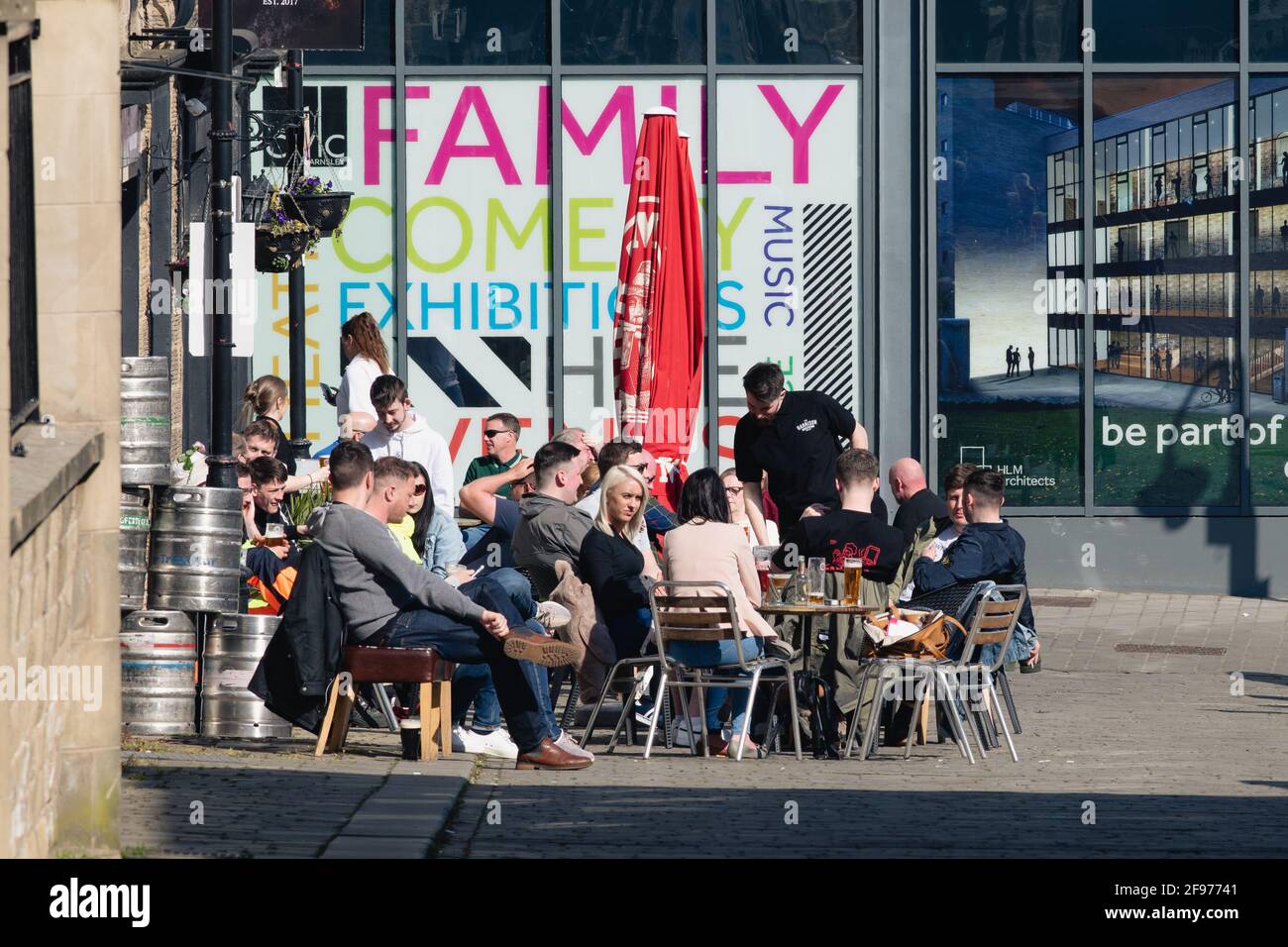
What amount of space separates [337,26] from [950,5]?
5.70m

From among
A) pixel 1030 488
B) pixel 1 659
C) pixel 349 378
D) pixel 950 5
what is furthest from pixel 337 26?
pixel 1 659

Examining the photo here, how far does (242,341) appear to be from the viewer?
1136cm

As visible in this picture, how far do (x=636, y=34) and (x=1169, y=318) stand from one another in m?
4.82

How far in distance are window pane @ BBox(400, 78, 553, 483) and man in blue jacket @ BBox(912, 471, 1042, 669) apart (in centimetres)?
659

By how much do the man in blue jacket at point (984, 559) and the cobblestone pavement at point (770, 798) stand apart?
1.58ft

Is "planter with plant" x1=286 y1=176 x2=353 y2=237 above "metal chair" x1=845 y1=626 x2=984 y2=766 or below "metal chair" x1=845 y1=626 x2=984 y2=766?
above

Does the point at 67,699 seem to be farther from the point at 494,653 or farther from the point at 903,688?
the point at 903,688

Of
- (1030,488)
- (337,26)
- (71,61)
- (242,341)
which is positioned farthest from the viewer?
(1030,488)

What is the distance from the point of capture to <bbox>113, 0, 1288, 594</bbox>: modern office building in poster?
53.5 ft

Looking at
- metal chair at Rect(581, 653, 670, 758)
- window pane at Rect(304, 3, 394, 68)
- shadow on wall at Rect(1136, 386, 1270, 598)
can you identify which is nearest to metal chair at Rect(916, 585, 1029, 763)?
metal chair at Rect(581, 653, 670, 758)

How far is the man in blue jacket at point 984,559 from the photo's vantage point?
394 inches

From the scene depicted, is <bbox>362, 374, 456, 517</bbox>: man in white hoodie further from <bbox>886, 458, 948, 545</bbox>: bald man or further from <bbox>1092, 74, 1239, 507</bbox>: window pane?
<bbox>1092, 74, 1239, 507</bbox>: window pane

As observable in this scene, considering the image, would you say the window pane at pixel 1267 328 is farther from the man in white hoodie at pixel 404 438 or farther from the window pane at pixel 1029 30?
the man in white hoodie at pixel 404 438

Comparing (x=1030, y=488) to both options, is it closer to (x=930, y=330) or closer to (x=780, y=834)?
(x=930, y=330)
